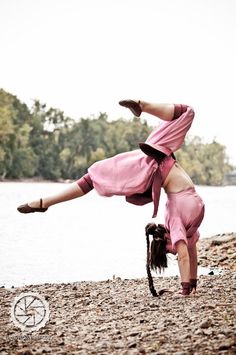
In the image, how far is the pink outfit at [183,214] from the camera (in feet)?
22.3

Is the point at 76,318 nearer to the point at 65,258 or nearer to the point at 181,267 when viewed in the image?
the point at 181,267

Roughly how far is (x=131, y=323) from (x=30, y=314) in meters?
1.48

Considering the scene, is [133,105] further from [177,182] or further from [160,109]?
[177,182]

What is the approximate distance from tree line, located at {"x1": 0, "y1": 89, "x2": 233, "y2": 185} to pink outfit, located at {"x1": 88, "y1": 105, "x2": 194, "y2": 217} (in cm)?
8368

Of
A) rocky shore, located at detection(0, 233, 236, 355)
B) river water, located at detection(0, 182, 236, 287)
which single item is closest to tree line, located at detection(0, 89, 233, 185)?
river water, located at detection(0, 182, 236, 287)

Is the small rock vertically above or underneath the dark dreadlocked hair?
underneath

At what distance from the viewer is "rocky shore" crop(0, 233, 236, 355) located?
4.82 metres

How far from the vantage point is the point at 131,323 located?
19.3 feet

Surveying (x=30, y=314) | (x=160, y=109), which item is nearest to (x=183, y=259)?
(x=160, y=109)

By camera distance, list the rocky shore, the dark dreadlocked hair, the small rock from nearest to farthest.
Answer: the rocky shore < the small rock < the dark dreadlocked hair

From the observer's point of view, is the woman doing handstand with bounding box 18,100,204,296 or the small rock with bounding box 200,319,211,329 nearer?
the small rock with bounding box 200,319,211,329

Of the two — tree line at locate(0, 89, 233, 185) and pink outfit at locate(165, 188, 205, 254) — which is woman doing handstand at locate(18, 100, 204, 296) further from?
tree line at locate(0, 89, 233, 185)

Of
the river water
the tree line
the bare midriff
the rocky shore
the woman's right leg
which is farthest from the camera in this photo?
the tree line

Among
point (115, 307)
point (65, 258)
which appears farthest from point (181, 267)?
point (65, 258)
